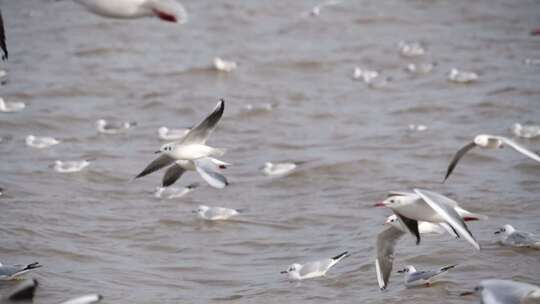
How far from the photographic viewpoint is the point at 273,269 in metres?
9.24

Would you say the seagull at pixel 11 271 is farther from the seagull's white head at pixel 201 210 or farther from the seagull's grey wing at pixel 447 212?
the seagull's grey wing at pixel 447 212

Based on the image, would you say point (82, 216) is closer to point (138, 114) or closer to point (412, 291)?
point (412, 291)

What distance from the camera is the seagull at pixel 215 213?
35.1 ft

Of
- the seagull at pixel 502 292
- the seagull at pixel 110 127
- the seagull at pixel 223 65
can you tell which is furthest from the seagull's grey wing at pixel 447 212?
the seagull at pixel 223 65

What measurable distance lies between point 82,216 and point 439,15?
14552 mm

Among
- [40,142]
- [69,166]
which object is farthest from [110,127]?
[69,166]

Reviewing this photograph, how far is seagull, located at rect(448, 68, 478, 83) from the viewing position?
17.4 m

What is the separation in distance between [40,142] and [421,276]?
279 inches

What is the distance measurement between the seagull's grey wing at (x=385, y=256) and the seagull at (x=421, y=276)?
8.3 inches

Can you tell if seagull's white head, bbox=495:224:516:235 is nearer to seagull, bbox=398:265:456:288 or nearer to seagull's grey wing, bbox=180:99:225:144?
seagull, bbox=398:265:456:288

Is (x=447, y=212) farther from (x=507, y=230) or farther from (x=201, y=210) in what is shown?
(x=201, y=210)

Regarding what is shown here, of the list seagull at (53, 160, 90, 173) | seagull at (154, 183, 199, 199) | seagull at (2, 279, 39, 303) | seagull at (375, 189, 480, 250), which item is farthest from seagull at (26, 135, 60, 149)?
seagull at (2, 279, 39, 303)

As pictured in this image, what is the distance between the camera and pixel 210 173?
8547 mm

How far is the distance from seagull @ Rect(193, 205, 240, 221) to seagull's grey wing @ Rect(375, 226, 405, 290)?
296 centimetres
